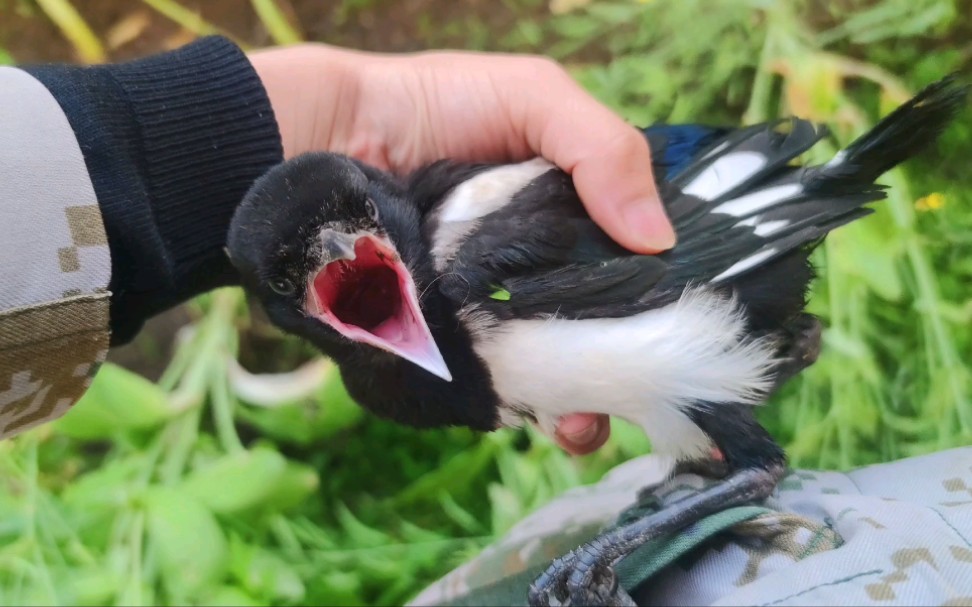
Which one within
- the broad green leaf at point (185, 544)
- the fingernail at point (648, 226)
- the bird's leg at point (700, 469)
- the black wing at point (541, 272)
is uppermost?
the fingernail at point (648, 226)

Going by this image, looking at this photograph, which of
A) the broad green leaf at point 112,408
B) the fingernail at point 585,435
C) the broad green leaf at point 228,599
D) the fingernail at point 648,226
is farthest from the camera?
the broad green leaf at point 112,408

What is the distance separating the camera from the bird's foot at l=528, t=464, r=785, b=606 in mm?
841

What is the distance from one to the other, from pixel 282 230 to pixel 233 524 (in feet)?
2.29

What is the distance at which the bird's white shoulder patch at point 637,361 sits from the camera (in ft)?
2.86

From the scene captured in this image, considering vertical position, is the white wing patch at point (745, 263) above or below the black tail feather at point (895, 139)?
below

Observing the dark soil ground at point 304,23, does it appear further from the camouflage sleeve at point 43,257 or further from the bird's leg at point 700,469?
the bird's leg at point 700,469

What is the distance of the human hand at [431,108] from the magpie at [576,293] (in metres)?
0.16

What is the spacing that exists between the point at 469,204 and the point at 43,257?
0.47 meters

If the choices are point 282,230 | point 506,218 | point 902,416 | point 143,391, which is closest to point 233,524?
point 143,391

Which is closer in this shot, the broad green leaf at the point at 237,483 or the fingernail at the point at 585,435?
the fingernail at the point at 585,435

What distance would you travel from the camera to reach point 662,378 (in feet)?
2.89

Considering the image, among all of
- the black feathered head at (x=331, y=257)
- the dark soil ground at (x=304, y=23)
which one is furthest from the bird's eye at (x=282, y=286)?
the dark soil ground at (x=304, y=23)

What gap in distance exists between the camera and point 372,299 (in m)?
0.97

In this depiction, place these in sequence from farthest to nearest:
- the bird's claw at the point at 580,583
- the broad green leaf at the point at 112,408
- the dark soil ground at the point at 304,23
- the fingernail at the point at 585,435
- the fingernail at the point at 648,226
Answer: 1. the dark soil ground at the point at 304,23
2. the broad green leaf at the point at 112,408
3. the fingernail at the point at 585,435
4. the fingernail at the point at 648,226
5. the bird's claw at the point at 580,583
